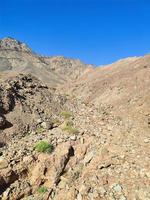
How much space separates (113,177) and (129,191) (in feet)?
2.66

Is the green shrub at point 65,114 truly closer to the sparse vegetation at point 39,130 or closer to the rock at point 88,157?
the sparse vegetation at point 39,130

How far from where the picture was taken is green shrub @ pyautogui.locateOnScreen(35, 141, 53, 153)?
1155 cm

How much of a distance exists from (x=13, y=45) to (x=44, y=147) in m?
99.6

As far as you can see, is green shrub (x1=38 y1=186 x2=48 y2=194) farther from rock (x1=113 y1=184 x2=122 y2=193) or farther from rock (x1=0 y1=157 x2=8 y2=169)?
rock (x1=113 y1=184 x2=122 y2=193)

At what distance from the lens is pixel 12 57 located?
98.4 m

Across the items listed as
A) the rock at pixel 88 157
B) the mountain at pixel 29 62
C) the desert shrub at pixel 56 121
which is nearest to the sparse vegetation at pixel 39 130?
the desert shrub at pixel 56 121

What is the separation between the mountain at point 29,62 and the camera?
9088 centimetres

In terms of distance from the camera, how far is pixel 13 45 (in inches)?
4232

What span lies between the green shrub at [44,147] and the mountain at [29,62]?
74.3 m

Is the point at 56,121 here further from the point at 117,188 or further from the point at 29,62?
the point at 29,62

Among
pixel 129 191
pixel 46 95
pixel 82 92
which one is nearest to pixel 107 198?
pixel 129 191

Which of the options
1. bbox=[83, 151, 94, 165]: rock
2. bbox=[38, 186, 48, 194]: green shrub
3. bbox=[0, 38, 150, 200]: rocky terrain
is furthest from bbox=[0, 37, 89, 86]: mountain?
bbox=[38, 186, 48, 194]: green shrub

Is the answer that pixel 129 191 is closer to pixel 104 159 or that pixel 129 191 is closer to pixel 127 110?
pixel 104 159

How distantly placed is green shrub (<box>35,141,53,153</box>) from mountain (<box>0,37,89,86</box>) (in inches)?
2923
